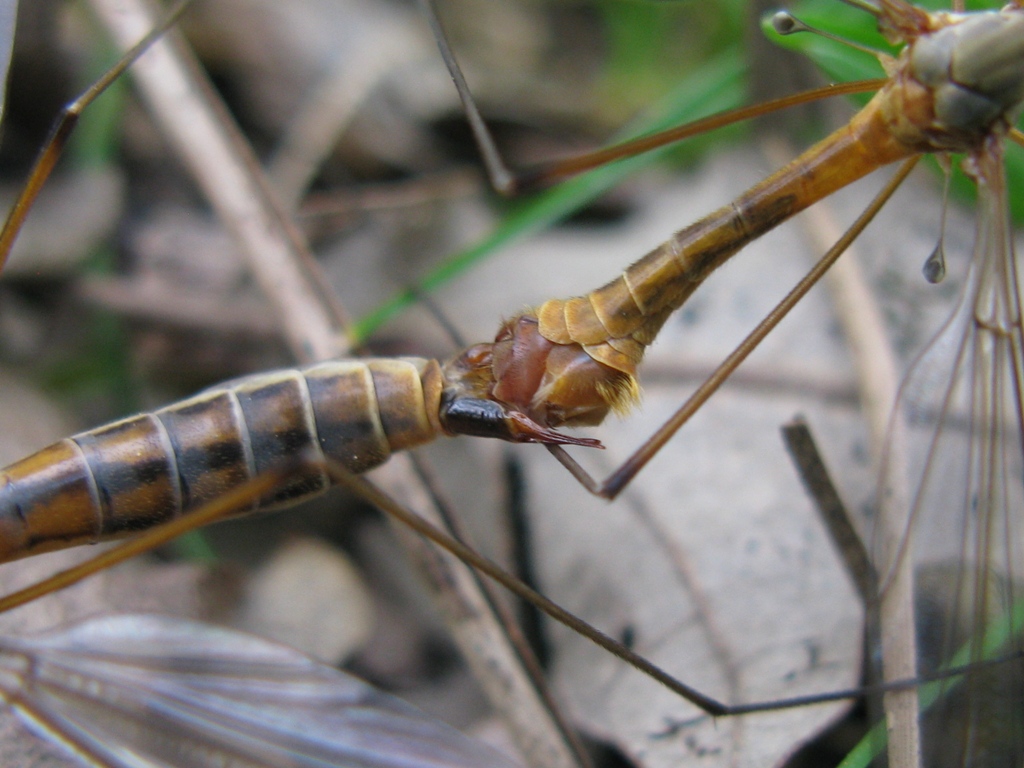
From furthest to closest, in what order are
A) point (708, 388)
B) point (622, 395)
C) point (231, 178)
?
point (231, 178), point (622, 395), point (708, 388)

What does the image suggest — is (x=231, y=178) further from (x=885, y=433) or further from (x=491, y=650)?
(x=885, y=433)

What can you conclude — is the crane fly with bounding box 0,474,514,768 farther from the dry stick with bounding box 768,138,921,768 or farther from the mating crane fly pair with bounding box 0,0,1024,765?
the dry stick with bounding box 768,138,921,768

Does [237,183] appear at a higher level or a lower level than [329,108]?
lower

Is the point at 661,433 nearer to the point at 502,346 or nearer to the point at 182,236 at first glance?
the point at 502,346

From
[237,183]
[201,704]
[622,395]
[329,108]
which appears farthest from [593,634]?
[329,108]

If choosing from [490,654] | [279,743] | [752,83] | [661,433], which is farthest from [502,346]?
[752,83]
